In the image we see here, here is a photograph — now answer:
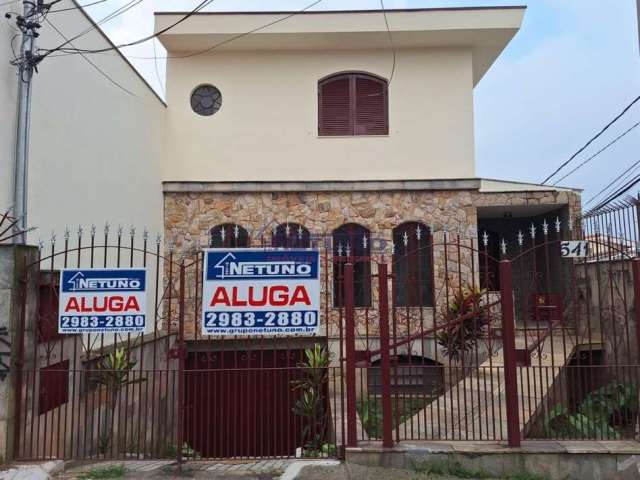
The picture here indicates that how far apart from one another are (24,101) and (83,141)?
1581 millimetres

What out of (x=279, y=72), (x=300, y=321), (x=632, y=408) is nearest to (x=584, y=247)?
(x=632, y=408)

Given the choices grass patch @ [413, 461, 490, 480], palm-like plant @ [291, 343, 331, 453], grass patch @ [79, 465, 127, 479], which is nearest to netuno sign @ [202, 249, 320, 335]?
palm-like plant @ [291, 343, 331, 453]

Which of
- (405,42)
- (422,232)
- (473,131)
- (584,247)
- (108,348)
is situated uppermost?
(405,42)

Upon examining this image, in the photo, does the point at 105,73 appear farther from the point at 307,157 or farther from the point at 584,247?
the point at 584,247

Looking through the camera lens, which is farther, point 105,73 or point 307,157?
point 307,157

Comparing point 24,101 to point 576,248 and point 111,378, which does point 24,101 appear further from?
point 576,248

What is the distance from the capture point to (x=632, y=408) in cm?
600

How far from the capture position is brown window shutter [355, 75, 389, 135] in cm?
1134

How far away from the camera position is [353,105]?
1134cm

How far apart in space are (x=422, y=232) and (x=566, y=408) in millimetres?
5227

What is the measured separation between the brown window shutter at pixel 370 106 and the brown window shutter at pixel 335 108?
19cm

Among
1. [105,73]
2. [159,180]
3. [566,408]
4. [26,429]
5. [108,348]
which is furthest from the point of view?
[159,180]

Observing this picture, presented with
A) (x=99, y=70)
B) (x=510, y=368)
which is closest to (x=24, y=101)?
(x=99, y=70)

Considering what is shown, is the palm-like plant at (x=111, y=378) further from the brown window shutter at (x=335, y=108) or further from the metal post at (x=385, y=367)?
the brown window shutter at (x=335, y=108)
